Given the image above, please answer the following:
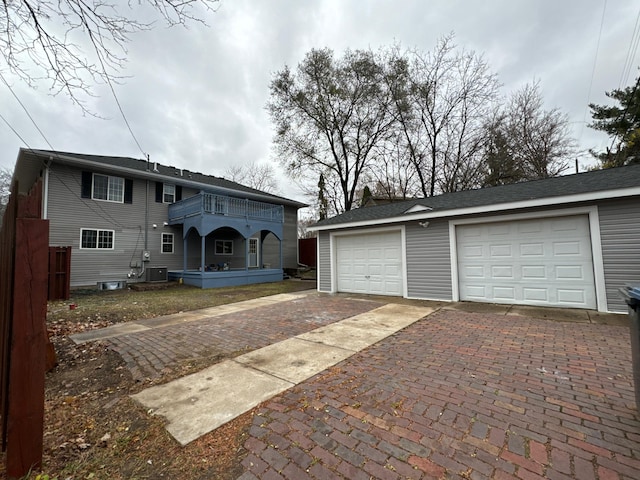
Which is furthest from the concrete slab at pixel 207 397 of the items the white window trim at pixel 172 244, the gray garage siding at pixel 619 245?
the white window trim at pixel 172 244

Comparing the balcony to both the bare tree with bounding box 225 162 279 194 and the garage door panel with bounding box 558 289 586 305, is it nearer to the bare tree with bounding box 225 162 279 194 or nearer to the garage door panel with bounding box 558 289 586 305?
the garage door panel with bounding box 558 289 586 305

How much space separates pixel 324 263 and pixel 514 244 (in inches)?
238

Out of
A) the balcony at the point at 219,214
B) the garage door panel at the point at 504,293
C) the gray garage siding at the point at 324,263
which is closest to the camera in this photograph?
the garage door panel at the point at 504,293

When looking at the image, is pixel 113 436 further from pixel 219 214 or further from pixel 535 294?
pixel 219 214

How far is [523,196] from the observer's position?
6633 mm

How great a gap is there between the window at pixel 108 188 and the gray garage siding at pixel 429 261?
13.2m

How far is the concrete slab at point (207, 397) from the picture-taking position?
2.33 metres

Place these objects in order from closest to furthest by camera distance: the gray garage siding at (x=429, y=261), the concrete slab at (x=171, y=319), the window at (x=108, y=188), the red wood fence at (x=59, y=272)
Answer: the concrete slab at (x=171, y=319) < the gray garage siding at (x=429, y=261) < the red wood fence at (x=59, y=272) < the window at (x=108, y=188)

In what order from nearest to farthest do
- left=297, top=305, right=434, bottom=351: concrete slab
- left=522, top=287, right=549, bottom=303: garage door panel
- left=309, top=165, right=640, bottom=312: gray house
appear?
left=297, top=305, right=434, bottom=351: concrete slab
left=309, top=165, right=640, bottom=312: gray house
left=522, top=287, right=549, bottom=303: garage door panel

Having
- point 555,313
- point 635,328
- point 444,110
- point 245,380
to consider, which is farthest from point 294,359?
point 444,110

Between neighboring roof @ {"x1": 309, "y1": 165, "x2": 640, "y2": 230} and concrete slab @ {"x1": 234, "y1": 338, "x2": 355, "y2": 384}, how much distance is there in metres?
5.40

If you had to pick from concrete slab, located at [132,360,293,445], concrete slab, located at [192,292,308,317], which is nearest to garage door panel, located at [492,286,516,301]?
concrete slab, located at [192,292,308,317]

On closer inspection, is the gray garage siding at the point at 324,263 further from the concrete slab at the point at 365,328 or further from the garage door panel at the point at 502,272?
the garage door panel at the point at 502,272

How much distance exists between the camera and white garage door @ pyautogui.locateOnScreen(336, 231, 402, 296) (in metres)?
8.86
